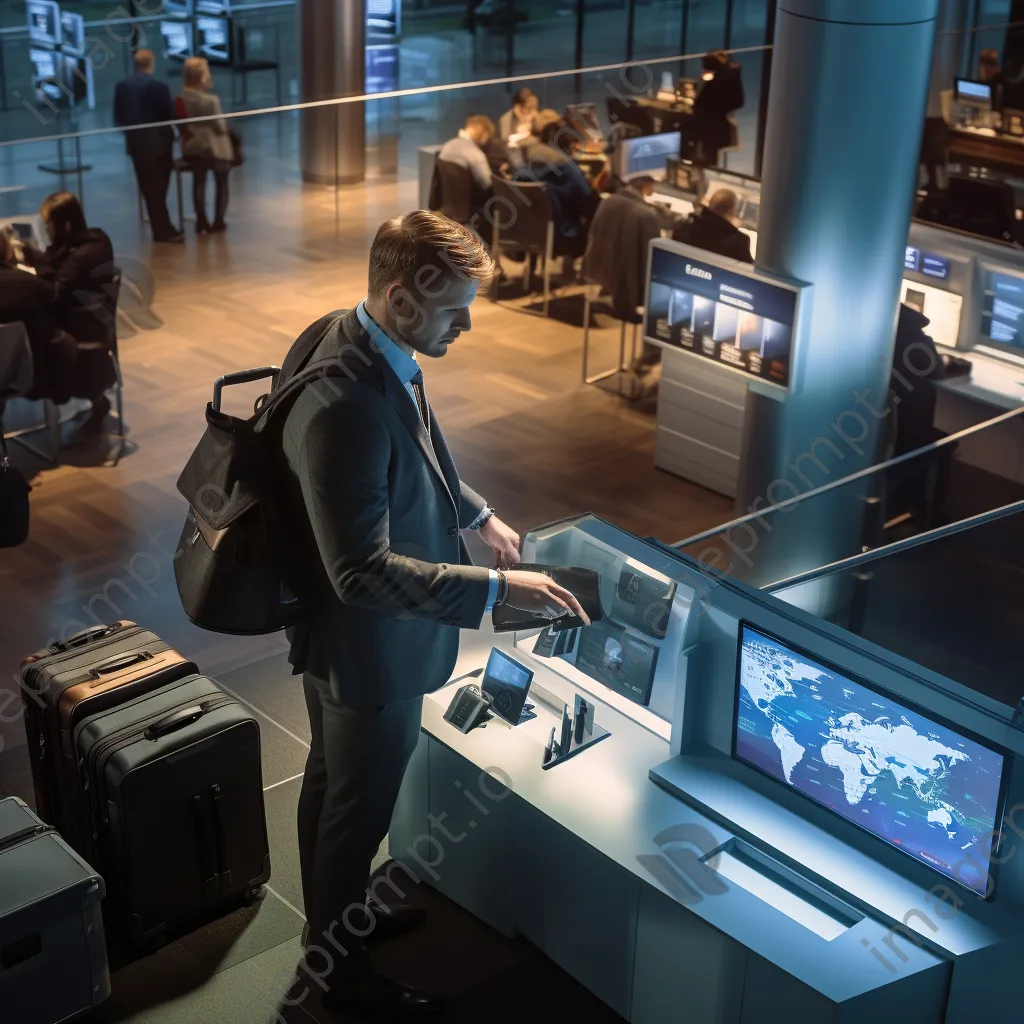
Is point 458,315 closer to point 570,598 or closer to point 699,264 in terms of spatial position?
point 570,598

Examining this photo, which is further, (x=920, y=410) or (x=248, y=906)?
(x=920, y=410)

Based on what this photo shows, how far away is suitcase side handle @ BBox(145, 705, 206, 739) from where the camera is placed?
144 inches

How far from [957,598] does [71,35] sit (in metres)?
13.0

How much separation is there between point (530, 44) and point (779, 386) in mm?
17321

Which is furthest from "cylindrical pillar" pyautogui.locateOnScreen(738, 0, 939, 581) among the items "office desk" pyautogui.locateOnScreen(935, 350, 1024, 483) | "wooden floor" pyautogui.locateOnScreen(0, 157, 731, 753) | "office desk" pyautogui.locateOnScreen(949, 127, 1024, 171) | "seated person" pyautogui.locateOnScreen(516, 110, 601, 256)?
"office desk" pyautogui.locateOnScreen(949, 127, 1024, 171)

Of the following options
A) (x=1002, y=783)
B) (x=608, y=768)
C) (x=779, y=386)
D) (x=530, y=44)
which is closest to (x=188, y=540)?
(x=608, y=768)

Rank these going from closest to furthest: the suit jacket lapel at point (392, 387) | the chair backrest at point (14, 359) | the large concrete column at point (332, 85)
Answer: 1. the suit jacket lapel at point (392, 387)
2. the chair backrest at point (14, 359)
3. the large concrete column at point (332, 85)

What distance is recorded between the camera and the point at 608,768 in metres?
3.57

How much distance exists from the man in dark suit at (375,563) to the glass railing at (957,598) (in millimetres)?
1739

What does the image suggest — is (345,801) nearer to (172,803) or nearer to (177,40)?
(172,803)

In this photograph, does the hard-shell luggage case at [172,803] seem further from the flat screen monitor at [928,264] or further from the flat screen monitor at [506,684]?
the flat screen monitor at [928,264]

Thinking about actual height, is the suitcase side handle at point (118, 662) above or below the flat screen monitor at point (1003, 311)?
below

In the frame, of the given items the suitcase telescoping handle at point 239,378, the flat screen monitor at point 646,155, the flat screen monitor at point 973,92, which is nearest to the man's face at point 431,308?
the suitcase telescoping handle at point 239,378

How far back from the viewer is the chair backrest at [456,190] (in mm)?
9547
